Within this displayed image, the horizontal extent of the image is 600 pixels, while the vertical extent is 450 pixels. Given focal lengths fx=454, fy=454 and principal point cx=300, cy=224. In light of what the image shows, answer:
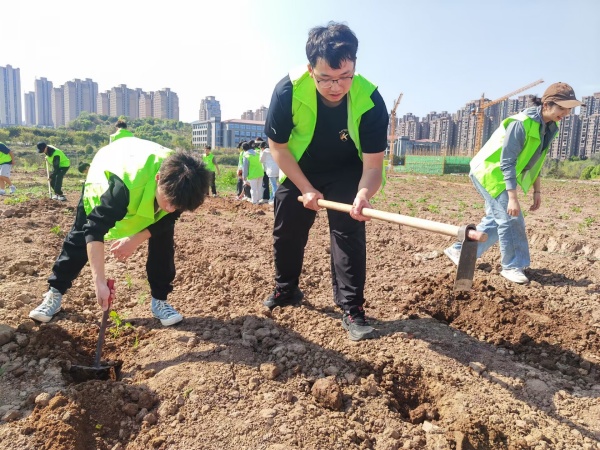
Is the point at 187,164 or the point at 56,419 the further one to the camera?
the point at 187,164

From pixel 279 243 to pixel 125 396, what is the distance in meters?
1.31

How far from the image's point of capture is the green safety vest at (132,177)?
2.37 meters

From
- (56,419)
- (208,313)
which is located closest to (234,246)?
(208,313)

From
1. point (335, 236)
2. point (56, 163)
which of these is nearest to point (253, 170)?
point (56, 163)

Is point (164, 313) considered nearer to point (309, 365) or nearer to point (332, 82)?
point (309, 365)

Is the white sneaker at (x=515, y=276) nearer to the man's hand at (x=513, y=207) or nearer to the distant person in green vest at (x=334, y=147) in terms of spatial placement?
the man's hand at (x=513, y=207)

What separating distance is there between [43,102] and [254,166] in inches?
4444

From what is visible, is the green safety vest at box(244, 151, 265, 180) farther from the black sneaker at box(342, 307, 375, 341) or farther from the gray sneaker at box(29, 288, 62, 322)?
the black sneaker at box(342, 307, 375, 341)

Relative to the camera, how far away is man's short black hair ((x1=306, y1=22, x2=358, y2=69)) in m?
2.27

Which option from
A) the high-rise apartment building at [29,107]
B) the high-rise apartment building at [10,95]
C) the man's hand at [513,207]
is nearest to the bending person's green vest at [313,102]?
the man's hand at [513,207]

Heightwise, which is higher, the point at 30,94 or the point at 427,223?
the point at 30,94

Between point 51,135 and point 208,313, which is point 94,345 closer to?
point 208,313

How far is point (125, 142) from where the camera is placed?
270 cm

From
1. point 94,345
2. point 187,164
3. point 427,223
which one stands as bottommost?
point 94,345
